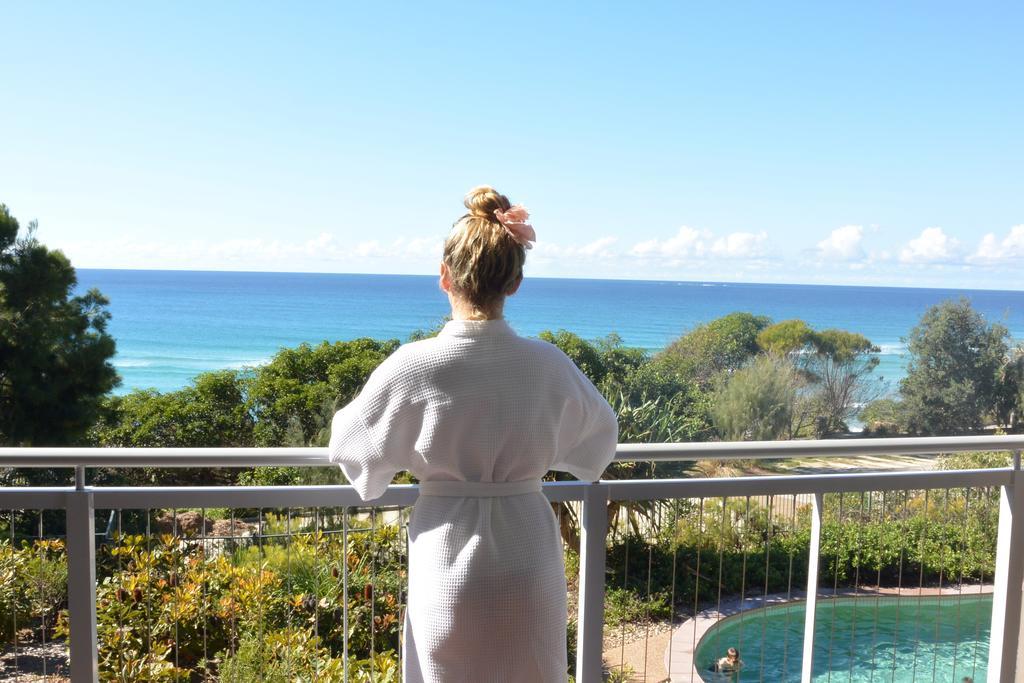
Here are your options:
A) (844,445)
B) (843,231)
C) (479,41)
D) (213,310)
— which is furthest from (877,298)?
(844,445)

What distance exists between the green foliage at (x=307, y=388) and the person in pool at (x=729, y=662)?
1094 cm

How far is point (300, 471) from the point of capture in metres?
10.8

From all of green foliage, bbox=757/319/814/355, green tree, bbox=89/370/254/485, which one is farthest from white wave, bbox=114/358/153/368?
green foliage, bbox=757/319/814/355

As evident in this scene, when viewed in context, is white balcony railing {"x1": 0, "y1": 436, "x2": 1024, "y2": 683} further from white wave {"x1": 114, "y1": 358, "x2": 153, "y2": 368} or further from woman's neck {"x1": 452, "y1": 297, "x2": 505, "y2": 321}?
white wave {"x1": 114, "y1": 358, "x2": 153, "y2": 368}

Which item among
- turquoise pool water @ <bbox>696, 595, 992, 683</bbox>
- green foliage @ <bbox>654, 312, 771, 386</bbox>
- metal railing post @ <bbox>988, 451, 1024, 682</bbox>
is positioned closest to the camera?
metal railing post @ <bbox>988, 451, 1024, 682</bbox>

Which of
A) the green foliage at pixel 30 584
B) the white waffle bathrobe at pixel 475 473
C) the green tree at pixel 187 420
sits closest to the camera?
the white waffle bathrobe at pixel 475 473

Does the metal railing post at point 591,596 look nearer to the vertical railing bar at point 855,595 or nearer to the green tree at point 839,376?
the vertical railing bar at point 855,595

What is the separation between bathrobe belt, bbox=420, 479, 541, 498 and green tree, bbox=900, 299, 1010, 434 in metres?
24.2

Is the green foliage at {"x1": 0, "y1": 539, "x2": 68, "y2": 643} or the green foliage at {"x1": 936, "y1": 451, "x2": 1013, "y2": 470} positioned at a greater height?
the green foliage at {"x1": 0, "y1": 539, "x2": 68, "y2": 643}

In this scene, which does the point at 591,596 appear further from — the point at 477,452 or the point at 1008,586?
the point at 1008,586

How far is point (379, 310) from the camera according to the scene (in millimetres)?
43719

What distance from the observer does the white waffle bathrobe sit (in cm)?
143

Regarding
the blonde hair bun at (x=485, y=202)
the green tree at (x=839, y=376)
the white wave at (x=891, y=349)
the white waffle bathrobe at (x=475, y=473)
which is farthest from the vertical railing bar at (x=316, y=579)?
the white wave at (x=891, y=349)

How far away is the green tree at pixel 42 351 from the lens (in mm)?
11516
